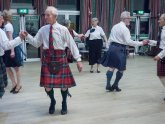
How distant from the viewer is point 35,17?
11.7 metres

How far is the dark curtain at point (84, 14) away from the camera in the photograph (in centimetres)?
1192

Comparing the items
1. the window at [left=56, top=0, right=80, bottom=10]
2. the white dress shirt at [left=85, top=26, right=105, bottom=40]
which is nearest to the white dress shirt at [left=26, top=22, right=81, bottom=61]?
the white dress shirt at [left=85, top=26, right=105, bottom=40]

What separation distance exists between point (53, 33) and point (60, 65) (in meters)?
0.44

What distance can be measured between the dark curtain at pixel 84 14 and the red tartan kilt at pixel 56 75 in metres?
7.48

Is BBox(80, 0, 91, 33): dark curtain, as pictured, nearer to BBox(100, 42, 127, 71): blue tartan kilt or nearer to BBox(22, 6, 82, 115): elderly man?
BBox(100, 42, 127, 71): blue tartan kilt

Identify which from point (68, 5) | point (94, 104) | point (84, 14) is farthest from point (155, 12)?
point (94, 104)

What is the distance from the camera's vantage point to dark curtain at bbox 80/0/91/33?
11.9 metres

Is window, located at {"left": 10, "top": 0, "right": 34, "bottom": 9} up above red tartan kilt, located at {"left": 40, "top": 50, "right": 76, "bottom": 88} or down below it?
above

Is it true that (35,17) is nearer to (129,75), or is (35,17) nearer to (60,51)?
(129,75)

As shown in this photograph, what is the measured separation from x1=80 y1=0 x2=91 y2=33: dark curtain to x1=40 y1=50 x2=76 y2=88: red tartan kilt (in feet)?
24.6

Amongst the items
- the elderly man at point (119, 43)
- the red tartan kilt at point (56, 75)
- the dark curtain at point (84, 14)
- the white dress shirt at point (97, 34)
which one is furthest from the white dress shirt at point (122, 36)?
the dark curtain at point (84, 14)

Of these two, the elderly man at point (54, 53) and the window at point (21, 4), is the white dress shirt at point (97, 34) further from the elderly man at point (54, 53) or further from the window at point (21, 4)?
the elderly man at point (54, 53)

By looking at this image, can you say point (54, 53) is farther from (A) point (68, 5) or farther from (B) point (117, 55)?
(A) point (68, 5)

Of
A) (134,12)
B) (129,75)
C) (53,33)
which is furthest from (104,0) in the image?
(53,33)
